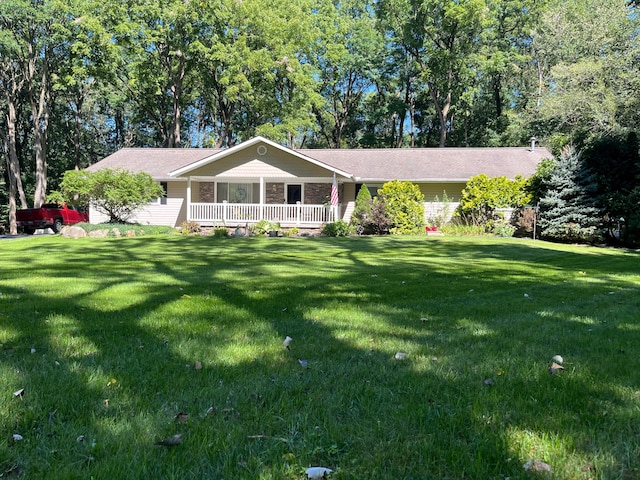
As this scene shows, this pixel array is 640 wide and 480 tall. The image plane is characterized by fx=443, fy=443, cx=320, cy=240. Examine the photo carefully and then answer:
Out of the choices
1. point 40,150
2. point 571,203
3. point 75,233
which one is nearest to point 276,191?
point 75,233

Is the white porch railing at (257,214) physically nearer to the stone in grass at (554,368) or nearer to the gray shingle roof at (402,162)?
the gray shingle roof at (402,162)

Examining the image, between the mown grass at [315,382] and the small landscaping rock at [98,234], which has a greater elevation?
the small landscaping rock at [98,234]

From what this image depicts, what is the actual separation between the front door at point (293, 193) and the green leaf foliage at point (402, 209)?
5.48 metres

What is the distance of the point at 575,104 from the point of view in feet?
77.4

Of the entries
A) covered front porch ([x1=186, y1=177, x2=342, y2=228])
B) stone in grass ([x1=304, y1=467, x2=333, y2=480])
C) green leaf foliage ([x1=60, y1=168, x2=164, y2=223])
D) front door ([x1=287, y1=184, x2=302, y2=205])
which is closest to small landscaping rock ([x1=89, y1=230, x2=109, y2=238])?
green leaf foliage ([x1=60, y1=168, x2=164, y2=223])

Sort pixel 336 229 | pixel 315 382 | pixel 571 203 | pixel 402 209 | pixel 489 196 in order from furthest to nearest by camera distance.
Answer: pixel 402 209
pixel 489 196
pixel 336 229
pixel 571 203
pixel 315 382

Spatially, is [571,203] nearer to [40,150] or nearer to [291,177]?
[291,177]

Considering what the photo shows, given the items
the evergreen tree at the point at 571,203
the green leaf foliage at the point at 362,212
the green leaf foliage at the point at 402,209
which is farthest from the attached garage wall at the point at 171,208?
the evergreen tree at the point at 571,203

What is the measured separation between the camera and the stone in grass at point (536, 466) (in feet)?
6.26

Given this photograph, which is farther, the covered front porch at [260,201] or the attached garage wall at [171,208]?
the attached garage wall at [171,208]

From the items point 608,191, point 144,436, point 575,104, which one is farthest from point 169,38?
point 144,436

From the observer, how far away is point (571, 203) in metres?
16.8

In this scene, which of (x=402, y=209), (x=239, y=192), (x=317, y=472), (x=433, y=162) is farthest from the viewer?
(x=433, y=162)

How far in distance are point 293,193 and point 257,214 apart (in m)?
2.98
